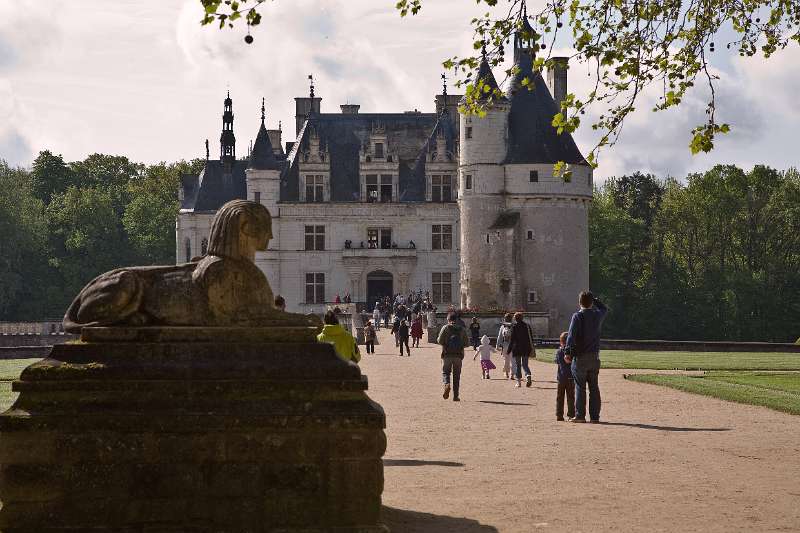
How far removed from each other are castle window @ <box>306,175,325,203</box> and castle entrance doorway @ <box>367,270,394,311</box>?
4.46 metres

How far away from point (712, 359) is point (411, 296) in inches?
1186

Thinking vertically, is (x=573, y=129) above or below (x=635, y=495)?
above

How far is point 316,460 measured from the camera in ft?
27.9

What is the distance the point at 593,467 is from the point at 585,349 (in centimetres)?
452

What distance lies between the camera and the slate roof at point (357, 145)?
235ft

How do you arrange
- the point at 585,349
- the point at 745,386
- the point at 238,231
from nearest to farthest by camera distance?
Result: the point at 238,231 < the point at 585,349 < the point at 745,386

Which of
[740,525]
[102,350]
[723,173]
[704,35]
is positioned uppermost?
[723,173]

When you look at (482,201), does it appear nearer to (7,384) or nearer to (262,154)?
(262,154)

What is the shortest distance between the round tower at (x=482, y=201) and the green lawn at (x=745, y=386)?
107ft

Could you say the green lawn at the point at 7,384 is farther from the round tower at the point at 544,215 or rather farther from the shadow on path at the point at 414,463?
the round tower at the point at 544,215

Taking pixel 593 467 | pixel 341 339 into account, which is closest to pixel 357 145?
pixel 341 339

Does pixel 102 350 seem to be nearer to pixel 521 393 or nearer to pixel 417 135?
pixel 521 393

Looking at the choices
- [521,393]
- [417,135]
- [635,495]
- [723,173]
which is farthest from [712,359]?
[723,173]

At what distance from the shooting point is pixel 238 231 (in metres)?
9.18
